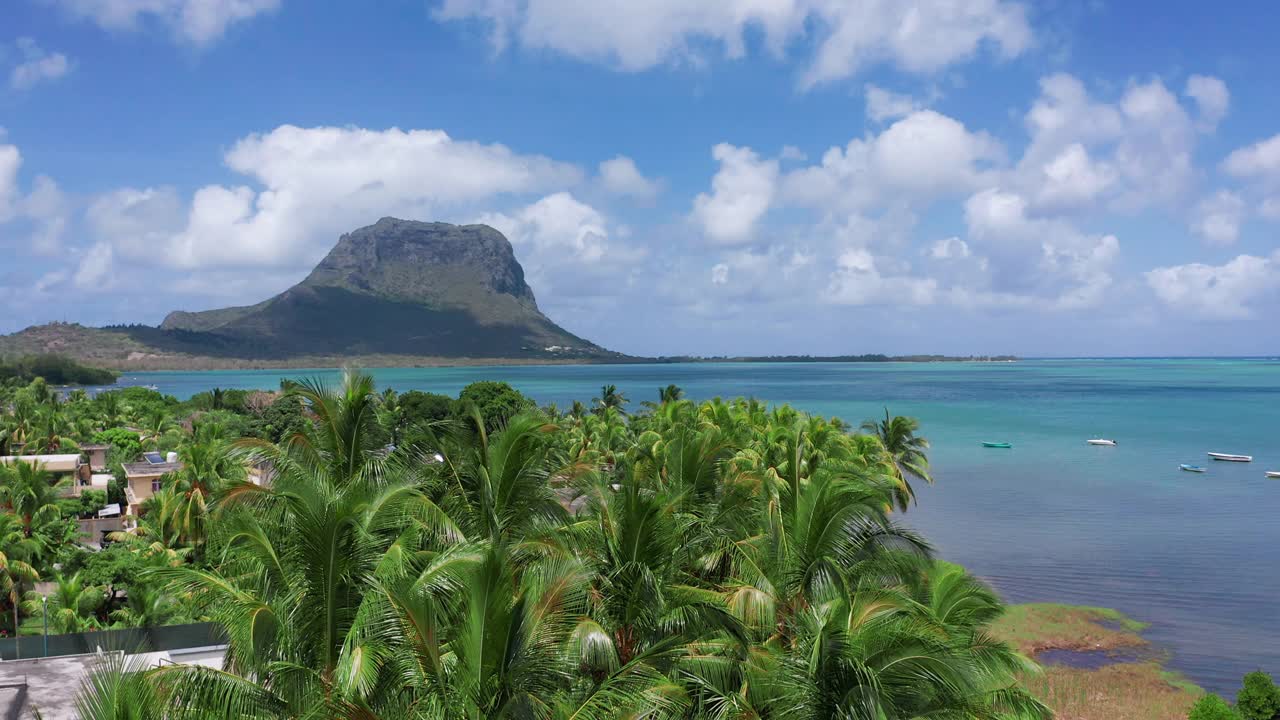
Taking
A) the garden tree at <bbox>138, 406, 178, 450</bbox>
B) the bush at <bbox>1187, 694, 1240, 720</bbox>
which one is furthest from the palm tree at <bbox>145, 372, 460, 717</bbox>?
the garden tree at <bbox>138, 406, 178, 450</bbox>

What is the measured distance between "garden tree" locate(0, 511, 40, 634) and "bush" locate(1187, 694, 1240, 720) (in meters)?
31.0

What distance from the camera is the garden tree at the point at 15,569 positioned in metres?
24.7

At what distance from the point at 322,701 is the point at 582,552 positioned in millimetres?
4958

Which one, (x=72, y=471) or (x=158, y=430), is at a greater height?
(x=72, y=471)

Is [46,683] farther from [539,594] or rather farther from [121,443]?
[121,443]

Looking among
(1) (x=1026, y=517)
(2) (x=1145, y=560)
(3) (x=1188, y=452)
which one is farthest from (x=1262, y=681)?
(3) (x=1188, y=452)

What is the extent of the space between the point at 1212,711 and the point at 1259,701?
174 centimetres

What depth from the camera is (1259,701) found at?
19469 millimetres

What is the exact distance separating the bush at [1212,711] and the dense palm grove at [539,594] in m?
9.53

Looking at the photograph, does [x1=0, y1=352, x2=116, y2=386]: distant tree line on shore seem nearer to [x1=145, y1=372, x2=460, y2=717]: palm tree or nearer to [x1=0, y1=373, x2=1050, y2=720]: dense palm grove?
[x1=0, y1=373, x2=1050, y2=720]: dense palm grove

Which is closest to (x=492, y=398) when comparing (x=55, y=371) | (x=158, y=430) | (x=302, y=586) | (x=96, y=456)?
(x=158, y=430)

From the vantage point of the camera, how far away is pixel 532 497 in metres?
13.2

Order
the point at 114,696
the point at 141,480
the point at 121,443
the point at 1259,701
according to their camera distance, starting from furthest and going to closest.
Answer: the point at 121,443
the point at 141,480
the point at 1259,701
the point at 114,696

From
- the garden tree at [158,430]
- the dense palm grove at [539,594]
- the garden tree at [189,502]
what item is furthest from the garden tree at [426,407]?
the dense palm grove at [539,594]
